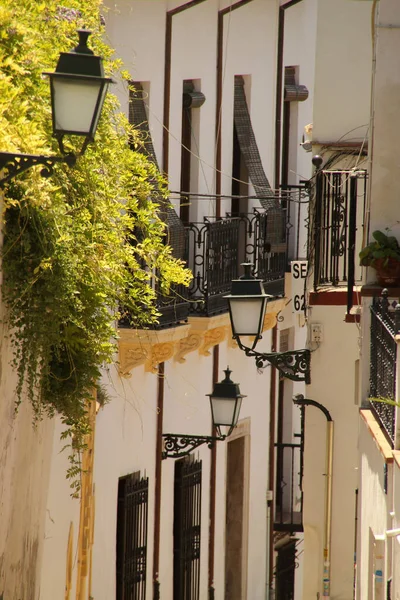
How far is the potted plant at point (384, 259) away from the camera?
10195 mm

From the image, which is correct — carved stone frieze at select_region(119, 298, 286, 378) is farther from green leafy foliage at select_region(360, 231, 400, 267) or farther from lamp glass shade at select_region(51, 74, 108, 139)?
lamp glass shade at select_region(51, 74, 108, 139)

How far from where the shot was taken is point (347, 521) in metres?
14.4

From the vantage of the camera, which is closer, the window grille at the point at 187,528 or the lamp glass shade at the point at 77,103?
the lamp glass shade at the point at 77,103

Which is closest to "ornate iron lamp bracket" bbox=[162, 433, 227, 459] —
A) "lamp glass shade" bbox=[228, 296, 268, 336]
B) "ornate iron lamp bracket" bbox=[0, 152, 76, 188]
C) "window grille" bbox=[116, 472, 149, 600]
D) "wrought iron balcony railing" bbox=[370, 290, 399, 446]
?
"window grille" bbox=[116, 472, 149, 600]

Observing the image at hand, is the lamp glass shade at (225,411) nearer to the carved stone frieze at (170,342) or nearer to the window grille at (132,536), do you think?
the carved stone frieze at (170,342)

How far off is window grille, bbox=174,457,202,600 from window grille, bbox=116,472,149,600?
145 cm

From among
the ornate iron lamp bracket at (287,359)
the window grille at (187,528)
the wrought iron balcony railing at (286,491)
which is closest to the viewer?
the ornate iron lamp bracket at (287,359)

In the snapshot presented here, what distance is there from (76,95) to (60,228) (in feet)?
4.56

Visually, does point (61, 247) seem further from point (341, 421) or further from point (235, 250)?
point (235, 250)

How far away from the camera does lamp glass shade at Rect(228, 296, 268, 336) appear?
12.1 m

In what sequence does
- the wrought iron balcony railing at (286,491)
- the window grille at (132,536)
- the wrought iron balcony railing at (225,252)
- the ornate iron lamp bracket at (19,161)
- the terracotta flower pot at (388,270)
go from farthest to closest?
1. the wrought iron balcony railing at (286,491)
2. the wrought iron balcony railing at (225,252)
3. the window grille at (132,536)
4. the terracotta flower pot at (388,270)
5. the ornate iron lamp bracket at (19,161)

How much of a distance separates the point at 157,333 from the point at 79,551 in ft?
9.87

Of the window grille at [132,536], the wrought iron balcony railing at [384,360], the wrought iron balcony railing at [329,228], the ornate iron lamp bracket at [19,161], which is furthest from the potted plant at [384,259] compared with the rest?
the window grille at [132,536]

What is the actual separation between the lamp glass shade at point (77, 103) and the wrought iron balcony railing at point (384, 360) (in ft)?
6.77
